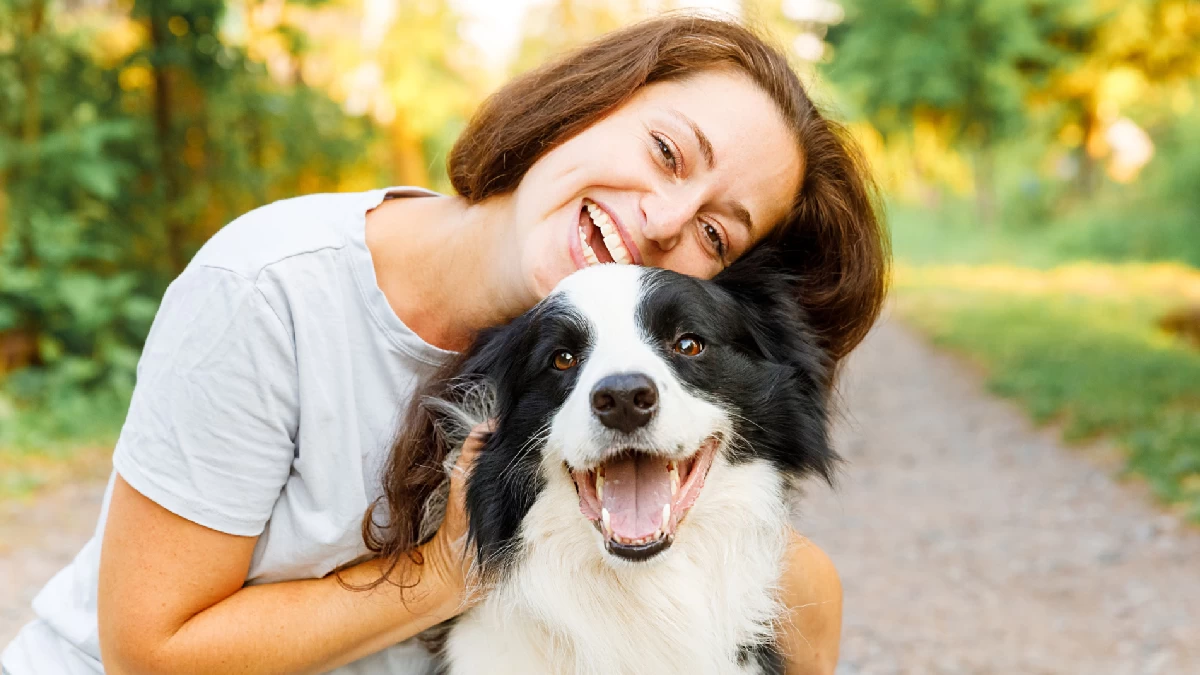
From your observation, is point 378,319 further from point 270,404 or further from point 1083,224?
point 1083,224

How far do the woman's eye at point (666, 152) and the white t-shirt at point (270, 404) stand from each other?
531mm

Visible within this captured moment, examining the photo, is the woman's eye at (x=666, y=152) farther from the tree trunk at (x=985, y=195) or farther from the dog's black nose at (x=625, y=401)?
the tree trunk at (x=985, y=195)

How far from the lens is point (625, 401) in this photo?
1.91 m

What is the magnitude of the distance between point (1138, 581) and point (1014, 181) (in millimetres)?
23451

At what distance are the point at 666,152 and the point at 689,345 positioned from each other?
0.41 metres

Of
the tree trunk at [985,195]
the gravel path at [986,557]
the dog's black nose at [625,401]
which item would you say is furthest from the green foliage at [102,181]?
the tree trunk at [985,195]

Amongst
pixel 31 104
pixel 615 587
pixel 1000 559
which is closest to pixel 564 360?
pixel 615 587

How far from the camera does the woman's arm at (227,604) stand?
1.98 m

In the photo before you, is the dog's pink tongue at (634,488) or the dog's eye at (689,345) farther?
the dog's eye at (689,345)

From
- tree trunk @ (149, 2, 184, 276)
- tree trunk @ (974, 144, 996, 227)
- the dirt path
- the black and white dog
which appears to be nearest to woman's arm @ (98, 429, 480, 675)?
the black and white dog

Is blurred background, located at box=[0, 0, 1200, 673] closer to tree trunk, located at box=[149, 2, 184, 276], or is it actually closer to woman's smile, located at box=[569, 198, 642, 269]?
tree trunk, located at box=[149, 2, 184, 276]

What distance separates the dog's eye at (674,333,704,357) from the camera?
2229 millimetres

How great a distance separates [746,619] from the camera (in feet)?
7.41

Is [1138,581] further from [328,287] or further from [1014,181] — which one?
[1014,181]
